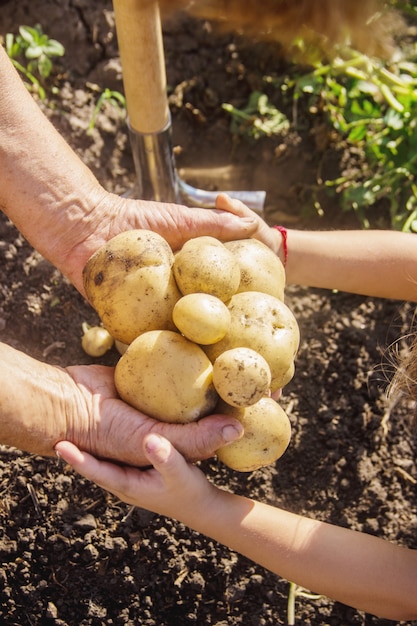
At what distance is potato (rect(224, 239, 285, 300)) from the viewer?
1684 mm

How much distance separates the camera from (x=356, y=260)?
82.9 inches

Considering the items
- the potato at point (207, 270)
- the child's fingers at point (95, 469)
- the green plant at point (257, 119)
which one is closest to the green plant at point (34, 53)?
the green plant at point (257, 119)

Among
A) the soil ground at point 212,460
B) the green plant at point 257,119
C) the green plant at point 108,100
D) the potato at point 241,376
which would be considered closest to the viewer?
the potato at point 241,376

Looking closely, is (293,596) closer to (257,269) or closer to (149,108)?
(257,269)

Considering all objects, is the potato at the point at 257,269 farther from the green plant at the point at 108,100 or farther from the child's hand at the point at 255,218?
the green plant at the point at 108,100

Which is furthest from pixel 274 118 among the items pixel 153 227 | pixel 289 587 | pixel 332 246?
pixel 289 587

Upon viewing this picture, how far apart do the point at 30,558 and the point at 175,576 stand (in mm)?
441

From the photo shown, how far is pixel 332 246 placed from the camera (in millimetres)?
2119

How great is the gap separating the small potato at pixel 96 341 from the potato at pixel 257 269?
0.62m

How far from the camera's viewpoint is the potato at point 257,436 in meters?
1.53

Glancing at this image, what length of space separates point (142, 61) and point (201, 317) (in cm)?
103

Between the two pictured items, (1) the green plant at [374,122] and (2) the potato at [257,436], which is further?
(1) the green plant at [374,122]

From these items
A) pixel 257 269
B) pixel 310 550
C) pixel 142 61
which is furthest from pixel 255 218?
pixel 310 550

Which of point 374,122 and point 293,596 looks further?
point 374,122
